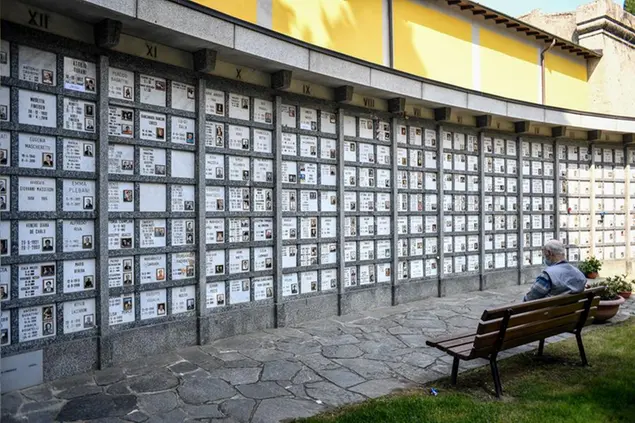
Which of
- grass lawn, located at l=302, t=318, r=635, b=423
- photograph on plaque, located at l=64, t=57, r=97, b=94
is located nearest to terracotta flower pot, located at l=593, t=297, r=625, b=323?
grass lawn, located at l=302, t=318, r=635, b=423

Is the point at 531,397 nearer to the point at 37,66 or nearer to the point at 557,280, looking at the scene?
the point at 557,280

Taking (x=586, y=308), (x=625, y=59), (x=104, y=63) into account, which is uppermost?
(x=625, y=59)

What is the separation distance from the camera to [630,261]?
1282 centimetres

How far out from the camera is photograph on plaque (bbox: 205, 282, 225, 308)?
250 inches

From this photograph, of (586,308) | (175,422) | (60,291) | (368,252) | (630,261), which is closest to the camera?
(175,422)

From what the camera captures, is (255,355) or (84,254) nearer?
(84,254)

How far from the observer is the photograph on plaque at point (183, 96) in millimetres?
6078

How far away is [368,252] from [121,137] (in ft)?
14.6

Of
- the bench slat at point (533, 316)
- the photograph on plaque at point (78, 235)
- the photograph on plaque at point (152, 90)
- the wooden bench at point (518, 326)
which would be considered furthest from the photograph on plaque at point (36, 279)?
the bench slat at point (533, 316)

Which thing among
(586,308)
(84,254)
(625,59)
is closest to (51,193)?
(84,254)

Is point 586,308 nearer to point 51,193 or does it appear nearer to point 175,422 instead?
point 175,422

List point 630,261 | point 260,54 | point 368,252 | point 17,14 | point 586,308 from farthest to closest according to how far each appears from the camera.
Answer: point 630,261 → point 368,252 → point 260,54 → point 586,308 → point 17,14

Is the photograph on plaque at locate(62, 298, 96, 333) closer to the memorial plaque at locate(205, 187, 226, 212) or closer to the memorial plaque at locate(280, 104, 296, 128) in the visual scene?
the memorial plaque at locate(205, 187, 226, 212)

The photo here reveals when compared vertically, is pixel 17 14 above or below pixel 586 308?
above
